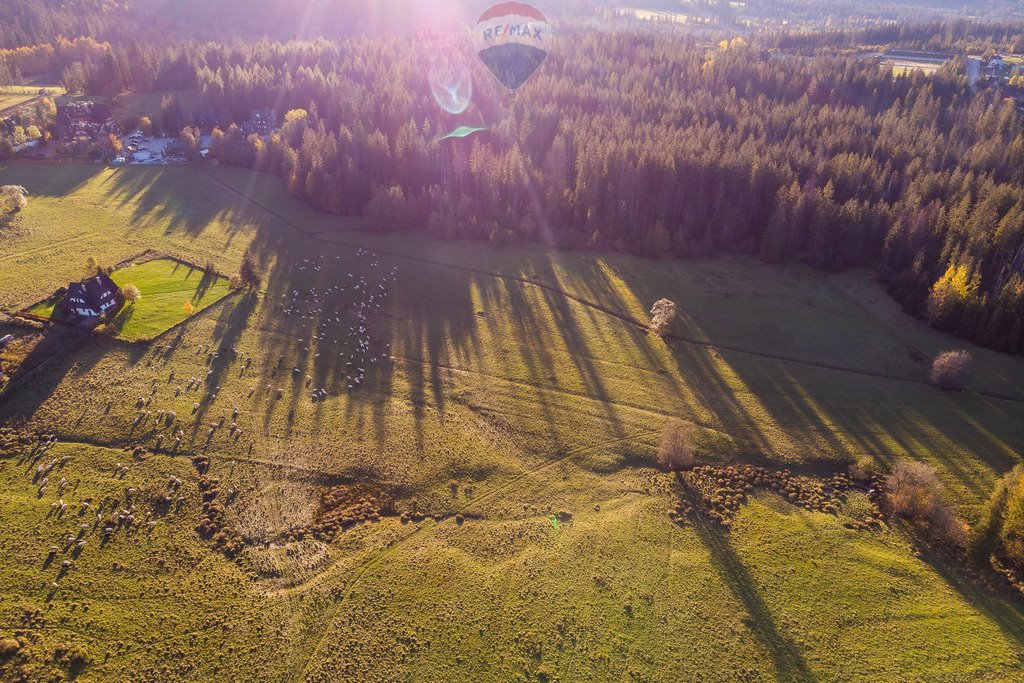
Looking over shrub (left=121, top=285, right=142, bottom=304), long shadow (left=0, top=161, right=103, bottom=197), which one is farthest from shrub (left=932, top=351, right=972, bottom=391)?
long shadow (left=0, top=161, right=103, bottom=197)

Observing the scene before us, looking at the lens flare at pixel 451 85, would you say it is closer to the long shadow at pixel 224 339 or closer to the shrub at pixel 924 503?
the long shadow at pixel 224 339

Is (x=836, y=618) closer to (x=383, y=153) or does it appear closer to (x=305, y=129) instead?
(x=383, y=153)

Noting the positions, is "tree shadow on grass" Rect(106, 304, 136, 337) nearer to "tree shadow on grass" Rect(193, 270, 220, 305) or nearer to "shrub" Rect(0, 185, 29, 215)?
"tree shadow on grass" Rect(193, 270, 220, 305)

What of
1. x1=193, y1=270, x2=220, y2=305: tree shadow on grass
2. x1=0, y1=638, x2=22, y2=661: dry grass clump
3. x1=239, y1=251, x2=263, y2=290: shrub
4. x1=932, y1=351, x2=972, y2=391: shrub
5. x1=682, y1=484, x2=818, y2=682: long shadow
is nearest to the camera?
x1=0, y1=638, x2=22, y2=661: dry grass clump

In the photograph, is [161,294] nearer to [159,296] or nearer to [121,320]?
[159,296]

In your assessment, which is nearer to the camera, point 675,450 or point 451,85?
point 675,450

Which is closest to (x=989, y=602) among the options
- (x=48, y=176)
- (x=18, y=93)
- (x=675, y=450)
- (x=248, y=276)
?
(x=675, y=450)

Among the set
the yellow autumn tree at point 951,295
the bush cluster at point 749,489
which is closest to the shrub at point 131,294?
the bush cluster at point 749,489
